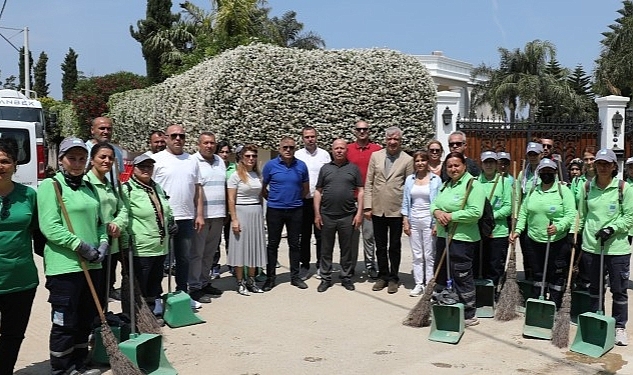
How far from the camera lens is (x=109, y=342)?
463 centimetres

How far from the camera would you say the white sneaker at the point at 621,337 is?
5.61m

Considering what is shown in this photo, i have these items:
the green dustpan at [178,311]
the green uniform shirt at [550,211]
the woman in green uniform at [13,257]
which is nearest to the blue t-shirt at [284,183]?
the green dustpan at [178,311]

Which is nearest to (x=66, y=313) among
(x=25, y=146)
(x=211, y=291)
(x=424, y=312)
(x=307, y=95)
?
(x=211, y=291)

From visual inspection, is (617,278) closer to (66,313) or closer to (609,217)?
(609,217)

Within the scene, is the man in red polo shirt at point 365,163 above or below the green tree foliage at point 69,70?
below

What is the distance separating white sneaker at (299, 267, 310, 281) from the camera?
846cm

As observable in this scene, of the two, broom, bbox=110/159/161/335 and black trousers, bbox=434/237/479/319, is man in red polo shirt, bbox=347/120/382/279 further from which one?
broom, bbox=110/159/161/335

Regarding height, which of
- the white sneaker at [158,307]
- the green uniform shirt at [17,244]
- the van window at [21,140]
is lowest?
the white sneaker at [158,307]

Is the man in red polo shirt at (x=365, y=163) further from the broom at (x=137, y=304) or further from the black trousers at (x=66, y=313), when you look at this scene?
the black trousers at (x=66, y=313)

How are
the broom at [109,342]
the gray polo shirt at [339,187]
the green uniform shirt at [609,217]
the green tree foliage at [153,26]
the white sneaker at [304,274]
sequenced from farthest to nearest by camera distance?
the green tree foliage at [153,26], the white sneaker at [304,274], the gray polo shirt at [339,187], the green uniform shirt at [609,217], the broom at [109,342]

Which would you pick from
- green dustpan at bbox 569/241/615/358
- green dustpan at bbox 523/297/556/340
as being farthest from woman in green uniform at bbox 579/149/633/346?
green dustpan at bbox 523/297/556/340

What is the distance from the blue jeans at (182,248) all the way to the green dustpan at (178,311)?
1.57ft

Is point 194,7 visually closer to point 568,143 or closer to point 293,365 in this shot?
point 568,143

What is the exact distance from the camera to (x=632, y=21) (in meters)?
27.5
